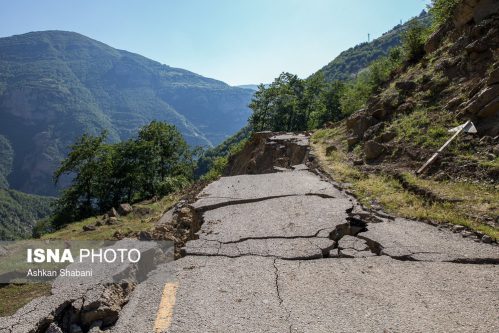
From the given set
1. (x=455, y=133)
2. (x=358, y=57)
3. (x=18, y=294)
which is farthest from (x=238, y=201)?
(x=358, y=57)

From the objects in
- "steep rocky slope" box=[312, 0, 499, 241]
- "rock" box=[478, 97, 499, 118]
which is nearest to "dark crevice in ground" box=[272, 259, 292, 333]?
"steep rocky slope" box=[312, 0, 499, 241]

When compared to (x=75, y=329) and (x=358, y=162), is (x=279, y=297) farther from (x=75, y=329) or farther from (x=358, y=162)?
(x=358, y=162)

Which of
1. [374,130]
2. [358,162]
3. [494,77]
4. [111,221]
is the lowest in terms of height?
[111,221]

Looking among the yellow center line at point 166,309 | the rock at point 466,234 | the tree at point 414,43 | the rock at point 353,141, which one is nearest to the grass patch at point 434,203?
the rock at point 466,234

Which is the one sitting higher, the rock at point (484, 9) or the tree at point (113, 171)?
the rock at point (484, 9)

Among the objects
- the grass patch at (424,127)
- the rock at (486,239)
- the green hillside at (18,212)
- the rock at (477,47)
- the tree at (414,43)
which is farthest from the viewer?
the green hillside at (18,212)

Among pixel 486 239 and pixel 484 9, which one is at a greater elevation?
pixel 484 9

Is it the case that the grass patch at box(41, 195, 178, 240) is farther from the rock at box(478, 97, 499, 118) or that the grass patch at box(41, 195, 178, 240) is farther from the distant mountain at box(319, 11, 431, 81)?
the distant mountain at box(319, 11, 431, 81)

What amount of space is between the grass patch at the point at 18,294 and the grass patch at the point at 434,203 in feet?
21.4

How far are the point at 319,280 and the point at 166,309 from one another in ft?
5.77

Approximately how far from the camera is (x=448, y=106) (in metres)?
10.2

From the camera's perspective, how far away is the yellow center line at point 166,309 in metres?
3.28

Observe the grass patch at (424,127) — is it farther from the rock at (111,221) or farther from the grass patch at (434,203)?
the rock at (111,221)

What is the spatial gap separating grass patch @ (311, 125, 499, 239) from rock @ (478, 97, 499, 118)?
2500 millimetres
